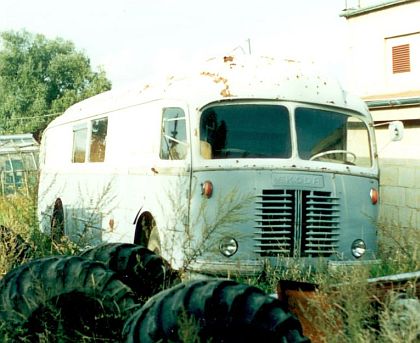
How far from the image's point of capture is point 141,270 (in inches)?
190

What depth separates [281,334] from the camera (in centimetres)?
317

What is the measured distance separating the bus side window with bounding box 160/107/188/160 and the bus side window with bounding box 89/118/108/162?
2.41 m

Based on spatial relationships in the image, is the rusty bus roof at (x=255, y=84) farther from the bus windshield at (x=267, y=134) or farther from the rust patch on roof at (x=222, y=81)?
the bus windshield at (x=267, y=134)

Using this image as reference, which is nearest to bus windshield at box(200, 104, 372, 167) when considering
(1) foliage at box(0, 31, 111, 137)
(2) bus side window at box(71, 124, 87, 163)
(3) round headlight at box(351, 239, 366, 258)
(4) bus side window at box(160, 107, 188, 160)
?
(4) bus side window at box(160, 107, 188, 160)

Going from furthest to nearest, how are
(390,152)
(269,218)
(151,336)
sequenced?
(390,152)
(269,218)
(151,336)

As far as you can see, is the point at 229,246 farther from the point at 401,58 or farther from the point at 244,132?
the point at 401,58

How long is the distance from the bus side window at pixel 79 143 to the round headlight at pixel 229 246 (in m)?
4.80

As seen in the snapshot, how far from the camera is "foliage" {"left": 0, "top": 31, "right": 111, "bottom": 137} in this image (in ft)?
196

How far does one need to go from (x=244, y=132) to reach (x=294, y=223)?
106 centimetres

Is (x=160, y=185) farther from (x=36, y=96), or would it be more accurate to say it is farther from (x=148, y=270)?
(x=36, y=96)

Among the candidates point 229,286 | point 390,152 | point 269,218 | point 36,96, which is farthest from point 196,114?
point 36,96

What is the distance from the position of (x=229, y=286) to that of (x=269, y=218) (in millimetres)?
4455

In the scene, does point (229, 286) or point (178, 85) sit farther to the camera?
point (178, 85)

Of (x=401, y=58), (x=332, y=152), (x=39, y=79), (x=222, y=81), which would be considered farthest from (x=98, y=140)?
(x=39, y=79)
